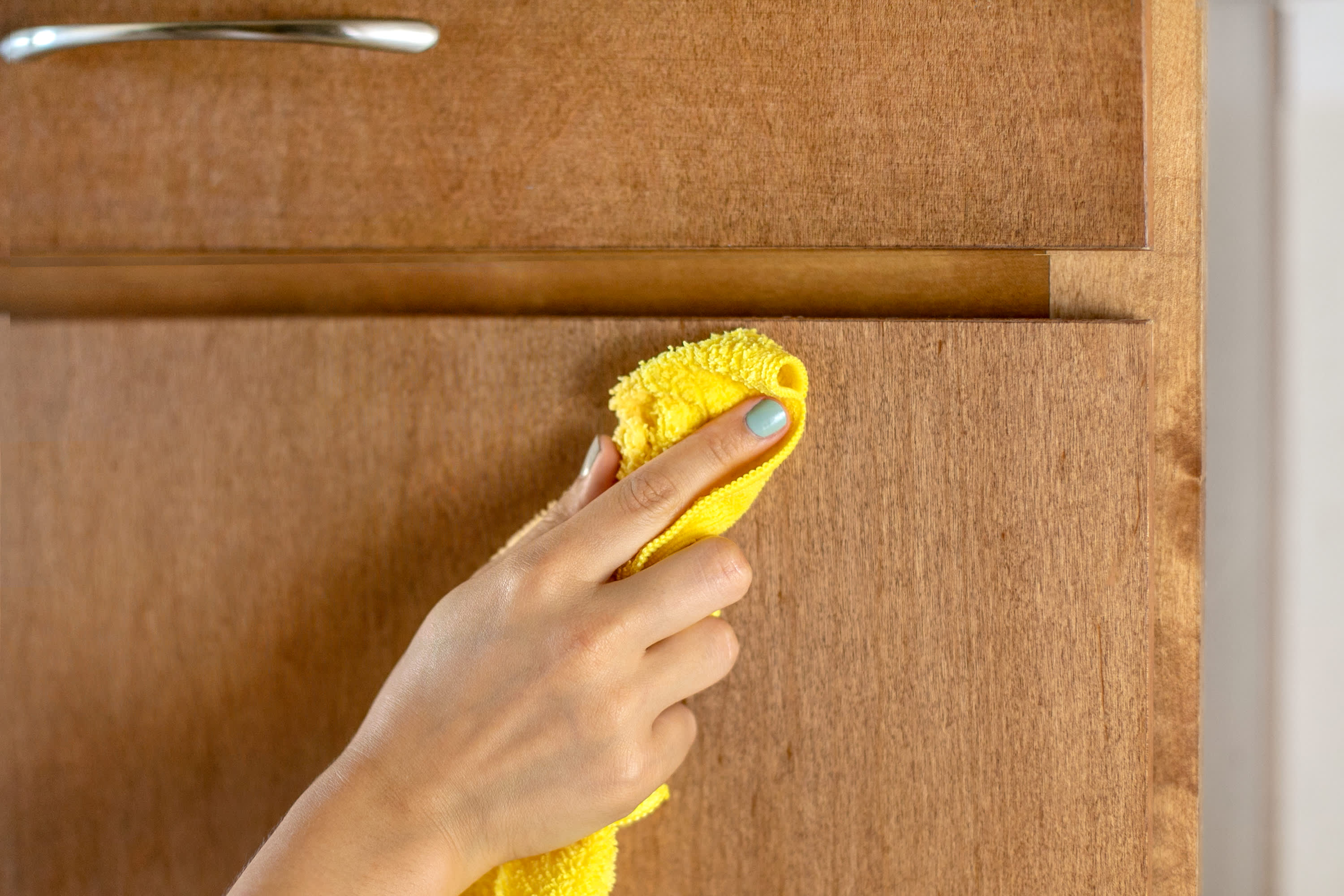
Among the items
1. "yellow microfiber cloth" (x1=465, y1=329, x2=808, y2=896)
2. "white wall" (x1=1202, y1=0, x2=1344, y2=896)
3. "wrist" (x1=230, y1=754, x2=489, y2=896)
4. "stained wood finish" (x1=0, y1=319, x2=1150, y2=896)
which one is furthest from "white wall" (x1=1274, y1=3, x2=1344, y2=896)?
"wrist" (x1=230, y1=754, x2=489, y2=896)

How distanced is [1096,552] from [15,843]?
0.43 metres

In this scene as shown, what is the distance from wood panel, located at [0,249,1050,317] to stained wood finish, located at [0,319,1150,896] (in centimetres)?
1

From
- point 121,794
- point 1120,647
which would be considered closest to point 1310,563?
point 1120,647

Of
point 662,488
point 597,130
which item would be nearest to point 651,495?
point 662,488

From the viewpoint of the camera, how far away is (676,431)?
302 millimetres

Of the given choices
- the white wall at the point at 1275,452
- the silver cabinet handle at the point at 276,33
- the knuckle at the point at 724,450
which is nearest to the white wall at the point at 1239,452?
the white wall at the point at 1275,452

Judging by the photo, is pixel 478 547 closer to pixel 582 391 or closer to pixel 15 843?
pixel 582 391

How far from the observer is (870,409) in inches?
12.2

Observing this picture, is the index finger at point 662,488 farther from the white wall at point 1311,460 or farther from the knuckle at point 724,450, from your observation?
the white wall at point 1311,460

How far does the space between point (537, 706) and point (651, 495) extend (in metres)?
0.08

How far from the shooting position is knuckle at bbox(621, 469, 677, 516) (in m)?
0.29

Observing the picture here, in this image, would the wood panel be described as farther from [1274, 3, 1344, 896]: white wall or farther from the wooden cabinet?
[1274, 3, 1344, 896]: white wall

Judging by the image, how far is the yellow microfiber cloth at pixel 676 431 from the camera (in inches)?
11.5

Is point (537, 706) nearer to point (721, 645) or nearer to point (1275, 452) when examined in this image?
point (721, 645)
